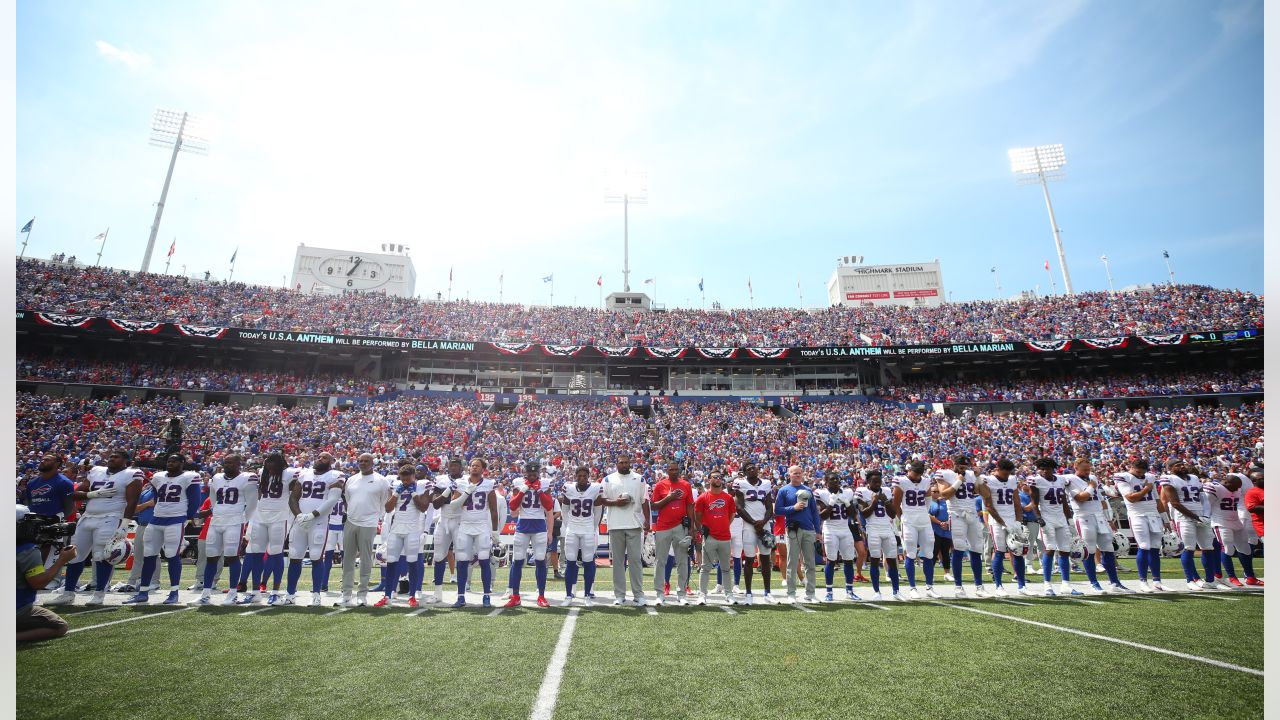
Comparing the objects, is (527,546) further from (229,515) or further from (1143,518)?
(1143,518)

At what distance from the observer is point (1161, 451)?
1018 inches

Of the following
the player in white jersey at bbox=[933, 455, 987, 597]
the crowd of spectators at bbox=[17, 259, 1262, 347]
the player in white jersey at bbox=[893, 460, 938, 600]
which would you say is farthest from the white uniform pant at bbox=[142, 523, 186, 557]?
the crowd of spectators at bbox=[17, 259, 1262, 347]

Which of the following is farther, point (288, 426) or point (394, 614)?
point (288, 426)

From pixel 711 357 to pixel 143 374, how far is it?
3682 centimetres

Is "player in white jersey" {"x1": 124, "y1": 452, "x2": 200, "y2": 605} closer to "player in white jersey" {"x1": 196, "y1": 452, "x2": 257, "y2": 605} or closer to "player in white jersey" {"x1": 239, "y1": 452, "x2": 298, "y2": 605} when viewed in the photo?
"player in white jersey" {"x1": 196, "y1": 452, "x2": 257, "y2": 605}

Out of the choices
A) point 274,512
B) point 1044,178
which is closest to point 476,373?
point 274,512

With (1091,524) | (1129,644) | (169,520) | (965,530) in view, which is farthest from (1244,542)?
(169,520)

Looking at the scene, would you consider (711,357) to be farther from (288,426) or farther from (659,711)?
(659,711)

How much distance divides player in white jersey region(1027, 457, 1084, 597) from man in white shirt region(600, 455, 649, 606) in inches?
267

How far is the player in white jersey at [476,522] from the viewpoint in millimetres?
8117

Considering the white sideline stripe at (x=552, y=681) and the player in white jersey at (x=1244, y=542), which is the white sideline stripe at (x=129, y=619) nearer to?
the white sideline stripe at (x=552, y=681)

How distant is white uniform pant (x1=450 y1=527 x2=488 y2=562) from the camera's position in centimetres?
816

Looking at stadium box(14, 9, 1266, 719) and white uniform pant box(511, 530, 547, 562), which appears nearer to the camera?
stadium box(14, 9, 1266, 719)

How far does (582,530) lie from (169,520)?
632 cm
